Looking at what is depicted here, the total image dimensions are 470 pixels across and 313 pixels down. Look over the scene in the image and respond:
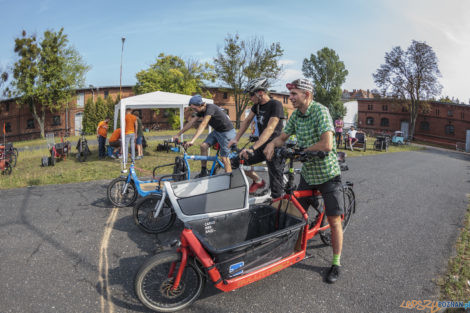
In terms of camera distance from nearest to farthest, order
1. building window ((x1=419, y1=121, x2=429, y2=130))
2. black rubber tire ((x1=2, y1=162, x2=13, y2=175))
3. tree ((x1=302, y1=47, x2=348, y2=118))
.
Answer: black rubber tire ((x1=2, y1=162, x2=13, y2=175))
building window ((x1=419, y1=121, x2=429, y2=130))
tree ((x1=302, y1=47, x2=348, y2=118))

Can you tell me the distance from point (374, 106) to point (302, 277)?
5297 cm

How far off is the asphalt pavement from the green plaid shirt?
1.23 metres

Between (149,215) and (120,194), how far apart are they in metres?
1.54

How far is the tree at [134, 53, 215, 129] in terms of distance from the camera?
40406 mm

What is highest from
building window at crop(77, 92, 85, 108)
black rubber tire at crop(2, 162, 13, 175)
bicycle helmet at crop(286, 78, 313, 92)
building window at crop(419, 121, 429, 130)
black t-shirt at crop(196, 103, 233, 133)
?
building window at crop(77, 92, 85, 108)

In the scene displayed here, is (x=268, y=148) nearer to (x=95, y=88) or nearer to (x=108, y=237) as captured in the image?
(x=108, y=237)

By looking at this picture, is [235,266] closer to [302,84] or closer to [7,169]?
[302,84]

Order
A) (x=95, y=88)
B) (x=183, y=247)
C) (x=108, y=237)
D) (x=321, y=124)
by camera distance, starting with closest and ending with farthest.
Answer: (x=183, y=247) → (x=321, y=124) → (x=108, y=237) → (x=95, y=88)

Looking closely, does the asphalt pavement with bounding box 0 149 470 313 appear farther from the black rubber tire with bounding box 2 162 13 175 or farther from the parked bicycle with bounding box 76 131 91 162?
the parked bicycle with bounding box 76 131 91 162

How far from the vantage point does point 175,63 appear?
151 feet

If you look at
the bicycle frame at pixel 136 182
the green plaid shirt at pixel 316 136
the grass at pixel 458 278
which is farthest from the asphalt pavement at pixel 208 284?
the green plaid shirt at pixel 316 136

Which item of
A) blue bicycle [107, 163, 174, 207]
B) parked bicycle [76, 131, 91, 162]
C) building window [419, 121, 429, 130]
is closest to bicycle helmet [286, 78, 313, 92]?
blue bicycle [107, 163, 174, 207]

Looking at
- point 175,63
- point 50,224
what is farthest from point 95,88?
point 50,224

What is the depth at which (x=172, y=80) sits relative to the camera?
4122cm
